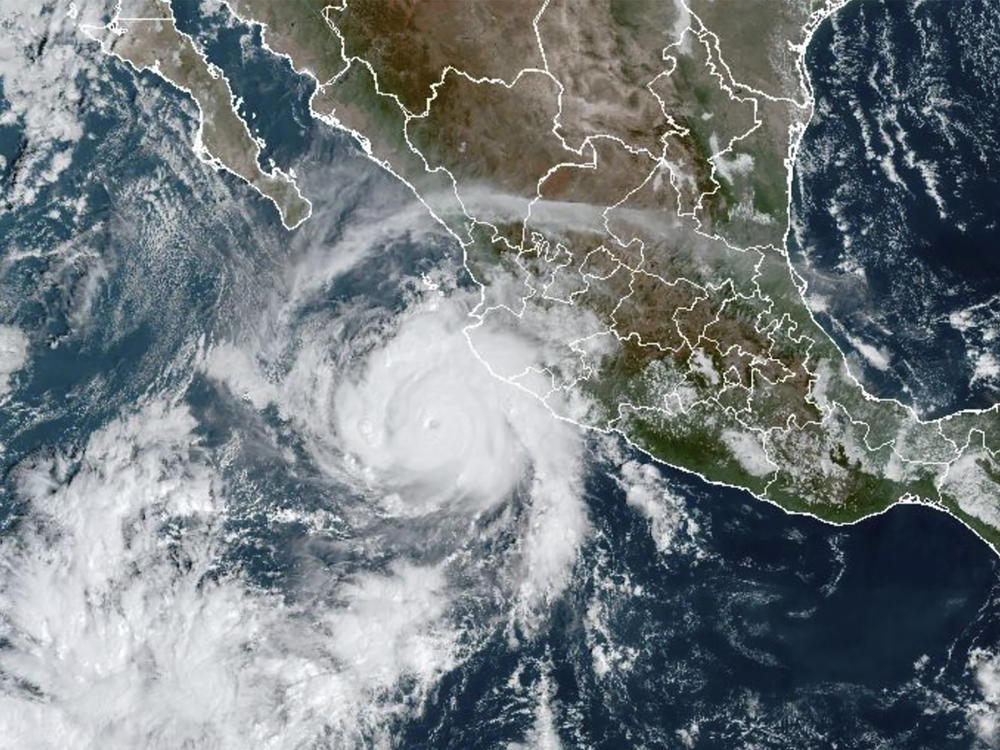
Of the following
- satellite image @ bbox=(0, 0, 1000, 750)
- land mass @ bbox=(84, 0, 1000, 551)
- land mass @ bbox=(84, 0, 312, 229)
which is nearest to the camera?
satellite image @ bbox=(0, 0, 1000, 750)

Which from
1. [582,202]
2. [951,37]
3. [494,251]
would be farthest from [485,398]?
[951,37]

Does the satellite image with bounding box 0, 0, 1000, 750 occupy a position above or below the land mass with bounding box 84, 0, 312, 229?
below

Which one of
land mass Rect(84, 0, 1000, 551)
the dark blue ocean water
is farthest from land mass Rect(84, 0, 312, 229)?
the dark blue ocean water

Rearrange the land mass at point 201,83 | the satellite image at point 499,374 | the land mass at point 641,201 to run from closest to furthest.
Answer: the satellite image at point 499,374 → the land mass at point 641,201 → the land mass at point 201,83

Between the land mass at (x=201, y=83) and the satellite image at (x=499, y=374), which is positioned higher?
the land mass at (x=201, y=83)

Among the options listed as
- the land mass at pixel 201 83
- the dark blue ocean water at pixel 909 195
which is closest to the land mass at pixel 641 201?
the land mass at pixel 201 83

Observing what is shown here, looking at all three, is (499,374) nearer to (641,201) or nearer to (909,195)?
(641,201)

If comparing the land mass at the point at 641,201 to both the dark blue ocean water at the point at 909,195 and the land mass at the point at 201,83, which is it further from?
the dark blue ocean water at the point at 909,195

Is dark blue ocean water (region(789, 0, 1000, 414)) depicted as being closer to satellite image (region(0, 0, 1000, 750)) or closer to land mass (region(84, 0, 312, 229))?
satellite image (region(0, 0, 1000, 750))
